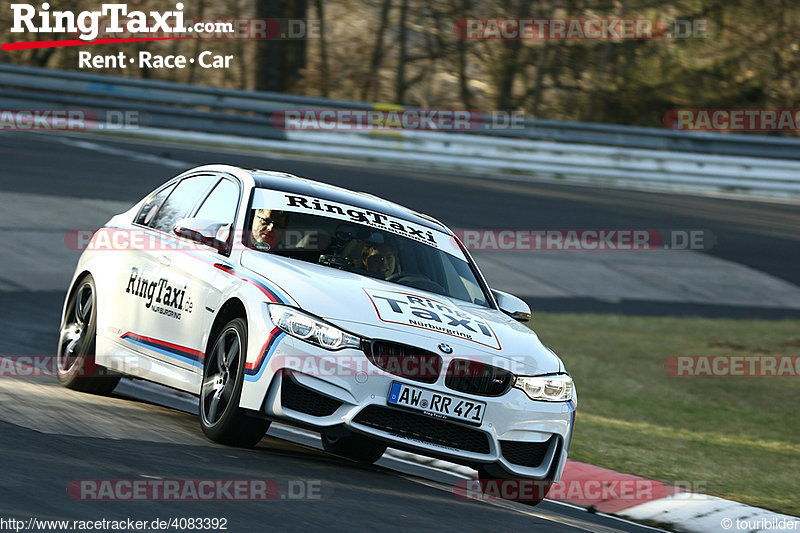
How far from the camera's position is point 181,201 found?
8359mm

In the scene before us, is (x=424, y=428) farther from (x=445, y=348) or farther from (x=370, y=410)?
(x=445, y=348)

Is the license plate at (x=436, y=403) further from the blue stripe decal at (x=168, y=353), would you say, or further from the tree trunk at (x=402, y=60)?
the tree trunk at (x=402, y=60)

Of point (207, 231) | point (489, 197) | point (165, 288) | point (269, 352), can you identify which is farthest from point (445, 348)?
point (489, 197)

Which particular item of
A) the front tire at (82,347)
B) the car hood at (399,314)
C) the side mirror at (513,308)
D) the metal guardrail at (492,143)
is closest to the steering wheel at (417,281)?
the car hood at (399,314)

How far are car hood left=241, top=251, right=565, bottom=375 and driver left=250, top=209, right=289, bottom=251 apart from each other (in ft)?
0.61

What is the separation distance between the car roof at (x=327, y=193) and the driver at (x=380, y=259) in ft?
1.32

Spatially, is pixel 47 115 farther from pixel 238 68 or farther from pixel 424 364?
pixel 424 364

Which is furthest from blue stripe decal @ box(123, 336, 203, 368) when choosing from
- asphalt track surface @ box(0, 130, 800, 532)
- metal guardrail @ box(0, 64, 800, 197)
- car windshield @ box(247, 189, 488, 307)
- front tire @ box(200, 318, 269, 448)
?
metal guardrail @ box(0, 64, 800, 197)

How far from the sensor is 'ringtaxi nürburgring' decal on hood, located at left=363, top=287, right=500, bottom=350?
21.6 feet

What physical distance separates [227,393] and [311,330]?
639 mm

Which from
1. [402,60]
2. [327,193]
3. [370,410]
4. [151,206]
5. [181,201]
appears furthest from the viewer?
[402,60]

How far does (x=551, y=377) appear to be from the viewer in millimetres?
6887

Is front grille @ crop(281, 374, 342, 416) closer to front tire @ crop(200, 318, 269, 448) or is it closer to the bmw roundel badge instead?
front tire @ crop(200, 318, 269, 448)

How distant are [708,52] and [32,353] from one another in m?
26.1
